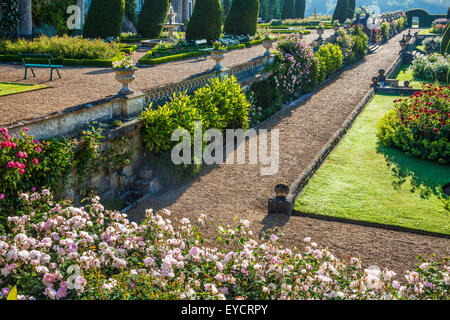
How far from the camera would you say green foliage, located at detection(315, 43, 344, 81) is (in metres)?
21.6

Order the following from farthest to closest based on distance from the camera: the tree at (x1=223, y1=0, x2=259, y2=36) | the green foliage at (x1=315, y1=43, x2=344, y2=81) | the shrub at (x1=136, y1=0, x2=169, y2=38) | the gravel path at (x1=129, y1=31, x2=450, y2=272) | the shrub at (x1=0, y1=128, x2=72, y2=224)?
the shrub at (x1=136, y1=0, x2=169, y2=38) < the tree at (x1=223, y1=0, x2=259, y2=36) < the green foliage at (x1=315, y1=43, x2=344, y2=81) < the gravel path at (x1=129, y1=31, x2=450, y2=272) < the shrub at (x1=0, y1=128, x2=72, y2=224)

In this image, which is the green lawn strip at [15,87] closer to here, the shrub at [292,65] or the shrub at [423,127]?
the shrub at [292,65]

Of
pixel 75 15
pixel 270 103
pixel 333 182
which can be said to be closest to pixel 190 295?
pixel 333 182

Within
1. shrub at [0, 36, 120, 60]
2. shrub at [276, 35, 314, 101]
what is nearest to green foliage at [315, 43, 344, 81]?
shrub at [276, 35, 314, 101]

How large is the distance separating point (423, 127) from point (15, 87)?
11.2 meters

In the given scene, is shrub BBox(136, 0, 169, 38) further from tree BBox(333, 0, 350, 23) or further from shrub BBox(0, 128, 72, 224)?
tree BBox(333, 0, 350, 23)

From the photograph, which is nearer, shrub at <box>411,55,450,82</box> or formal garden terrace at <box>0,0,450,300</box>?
formal garden terrace at <box>0,0,450,300</box>

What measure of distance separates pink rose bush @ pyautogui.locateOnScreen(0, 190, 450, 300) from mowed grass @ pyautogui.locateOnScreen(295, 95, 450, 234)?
3752 millimetres

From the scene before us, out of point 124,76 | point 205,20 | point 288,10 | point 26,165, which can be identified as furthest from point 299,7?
point 26,165

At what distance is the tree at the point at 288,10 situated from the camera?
1849 inches

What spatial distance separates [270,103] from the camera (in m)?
16.3

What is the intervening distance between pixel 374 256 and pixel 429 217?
2.18m

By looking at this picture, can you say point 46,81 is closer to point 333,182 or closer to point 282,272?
point 333,182

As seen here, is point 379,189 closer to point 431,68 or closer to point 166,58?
point 166,58
